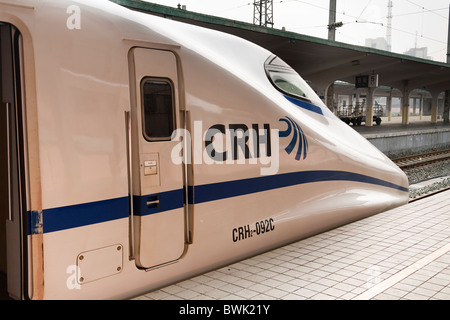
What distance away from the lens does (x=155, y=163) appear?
4.21m

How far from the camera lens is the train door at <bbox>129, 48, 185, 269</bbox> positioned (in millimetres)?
4066

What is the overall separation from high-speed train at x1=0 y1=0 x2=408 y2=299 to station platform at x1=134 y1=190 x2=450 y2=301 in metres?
0.22

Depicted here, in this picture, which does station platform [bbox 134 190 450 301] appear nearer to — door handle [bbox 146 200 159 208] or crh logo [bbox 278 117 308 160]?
door handle [bbox 146 200 159 208]

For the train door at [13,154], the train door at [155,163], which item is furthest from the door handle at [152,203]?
the train door at [13,154]

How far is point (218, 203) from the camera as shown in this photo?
4.85 meters

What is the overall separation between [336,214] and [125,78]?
412cm

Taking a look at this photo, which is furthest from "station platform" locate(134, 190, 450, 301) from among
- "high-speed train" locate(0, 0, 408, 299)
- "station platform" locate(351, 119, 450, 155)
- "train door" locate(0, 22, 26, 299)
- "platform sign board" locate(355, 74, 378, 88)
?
"platform sign board" locate(355, 74, 378, 88)

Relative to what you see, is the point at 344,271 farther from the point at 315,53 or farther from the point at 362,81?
the point at 362,81

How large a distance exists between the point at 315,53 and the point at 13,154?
68.5 ft

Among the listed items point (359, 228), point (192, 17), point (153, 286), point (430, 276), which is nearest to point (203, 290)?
point (153, 286)

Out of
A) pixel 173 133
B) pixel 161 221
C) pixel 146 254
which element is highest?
pixel 173 133

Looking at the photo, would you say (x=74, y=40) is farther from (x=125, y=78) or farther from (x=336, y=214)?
(x=336, y=214)

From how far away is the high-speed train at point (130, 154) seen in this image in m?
3.43

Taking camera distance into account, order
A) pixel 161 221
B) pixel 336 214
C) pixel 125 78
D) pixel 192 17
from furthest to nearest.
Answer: pixel 192 17 < pixel 336 214 < pixel 161 221 < pixel 125 78
